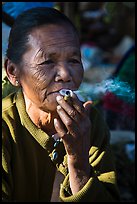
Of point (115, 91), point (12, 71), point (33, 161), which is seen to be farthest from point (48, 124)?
point (115, 91)

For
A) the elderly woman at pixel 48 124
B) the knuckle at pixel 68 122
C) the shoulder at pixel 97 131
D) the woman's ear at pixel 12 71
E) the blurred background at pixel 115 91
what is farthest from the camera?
the blurred background at pixel 115 91

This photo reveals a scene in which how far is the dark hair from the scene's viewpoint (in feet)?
6.50

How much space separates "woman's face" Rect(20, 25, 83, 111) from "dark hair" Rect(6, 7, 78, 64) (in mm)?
28

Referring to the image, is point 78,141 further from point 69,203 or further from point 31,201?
point 31,201

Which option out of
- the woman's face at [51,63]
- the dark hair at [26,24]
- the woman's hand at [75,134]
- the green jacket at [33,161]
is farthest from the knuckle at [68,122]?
the dark hair at [26,24]

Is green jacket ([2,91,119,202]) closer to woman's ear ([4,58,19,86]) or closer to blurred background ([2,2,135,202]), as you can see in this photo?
woman's ear ([4,58,19,86])

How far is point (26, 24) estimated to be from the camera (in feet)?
6.55

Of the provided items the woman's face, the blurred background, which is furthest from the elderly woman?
the blurred background

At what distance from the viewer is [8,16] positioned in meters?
2.87

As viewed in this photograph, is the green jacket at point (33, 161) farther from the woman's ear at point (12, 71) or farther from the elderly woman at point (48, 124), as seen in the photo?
the woman's ear at point (12, 71)

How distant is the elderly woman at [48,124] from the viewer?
1889mm

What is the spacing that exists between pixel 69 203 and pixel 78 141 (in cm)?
33

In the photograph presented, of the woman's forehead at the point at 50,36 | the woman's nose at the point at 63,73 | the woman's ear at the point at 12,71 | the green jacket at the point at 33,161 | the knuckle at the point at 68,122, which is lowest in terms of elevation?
the green jacket at the point at 33,161

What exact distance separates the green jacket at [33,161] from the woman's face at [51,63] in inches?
9.3
